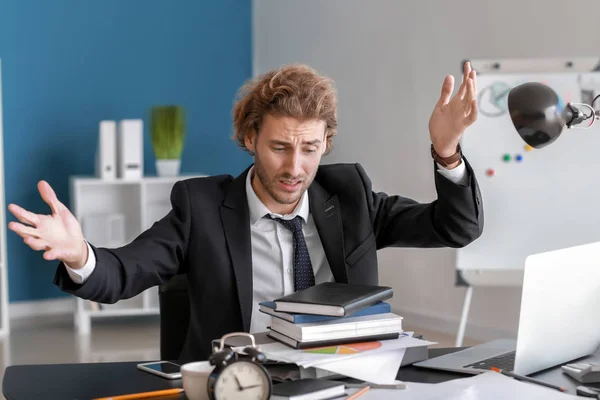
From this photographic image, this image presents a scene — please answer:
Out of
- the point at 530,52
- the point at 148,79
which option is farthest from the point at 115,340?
the point at 530,52

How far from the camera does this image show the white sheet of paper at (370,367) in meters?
1.42

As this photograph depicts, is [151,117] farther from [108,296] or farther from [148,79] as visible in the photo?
[108,296]

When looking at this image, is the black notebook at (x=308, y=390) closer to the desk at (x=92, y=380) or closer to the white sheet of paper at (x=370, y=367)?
the white sheet of paper at (x=370, y=367)

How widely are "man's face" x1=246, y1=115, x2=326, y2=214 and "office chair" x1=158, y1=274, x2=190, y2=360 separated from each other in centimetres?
33

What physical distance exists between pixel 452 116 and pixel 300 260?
20.6 inches

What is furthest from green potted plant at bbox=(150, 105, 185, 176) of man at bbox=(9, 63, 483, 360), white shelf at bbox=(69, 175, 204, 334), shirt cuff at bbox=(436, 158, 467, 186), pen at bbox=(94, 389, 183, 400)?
pen at bbox=(94, 389, 183, 400)

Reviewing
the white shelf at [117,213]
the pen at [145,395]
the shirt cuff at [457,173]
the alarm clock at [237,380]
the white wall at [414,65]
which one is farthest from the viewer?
the white shelf at [117,213]

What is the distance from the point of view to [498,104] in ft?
12.4

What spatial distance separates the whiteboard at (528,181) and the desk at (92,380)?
7.33 feet

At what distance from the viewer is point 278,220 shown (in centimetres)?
211

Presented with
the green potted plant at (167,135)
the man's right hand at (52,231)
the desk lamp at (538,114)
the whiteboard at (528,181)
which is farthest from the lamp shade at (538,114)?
the green potted plant at (167,135)

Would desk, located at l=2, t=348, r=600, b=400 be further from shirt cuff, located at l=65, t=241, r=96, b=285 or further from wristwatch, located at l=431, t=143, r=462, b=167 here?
wristwatch, located at l=431, t=143, r=462, b=167

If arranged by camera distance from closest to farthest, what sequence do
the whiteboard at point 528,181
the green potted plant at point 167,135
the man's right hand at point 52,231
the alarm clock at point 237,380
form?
1. the alarm clock at point 237,380
2. the man's right hand at point 52,231
3. the whiteboard at point 528,181
4. the green potted plant at point 167,135

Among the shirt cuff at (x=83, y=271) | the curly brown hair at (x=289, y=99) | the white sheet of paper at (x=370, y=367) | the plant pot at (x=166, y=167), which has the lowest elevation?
the white sheet of paper at (x=370, y=367)
